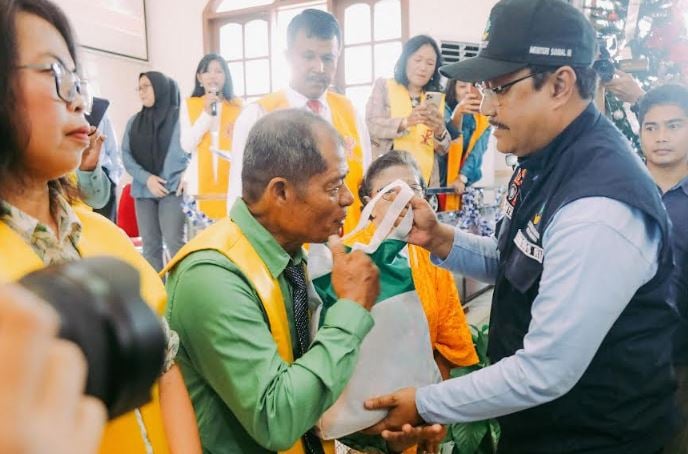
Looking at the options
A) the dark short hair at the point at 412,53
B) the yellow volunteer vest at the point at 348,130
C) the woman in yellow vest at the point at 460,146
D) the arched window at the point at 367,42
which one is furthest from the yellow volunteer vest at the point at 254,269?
the arched window at the point at 367,42

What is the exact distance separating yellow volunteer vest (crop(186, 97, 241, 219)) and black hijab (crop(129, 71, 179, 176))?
0.20 meters

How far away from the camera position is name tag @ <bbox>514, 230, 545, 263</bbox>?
118cm

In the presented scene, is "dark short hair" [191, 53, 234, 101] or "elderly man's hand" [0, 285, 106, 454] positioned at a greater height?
"dark short hair" [191, 53, 234, 101]

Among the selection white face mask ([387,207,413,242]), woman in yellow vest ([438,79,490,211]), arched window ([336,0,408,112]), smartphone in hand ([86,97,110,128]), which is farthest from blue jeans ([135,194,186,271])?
arched window ([336,0,408,112])

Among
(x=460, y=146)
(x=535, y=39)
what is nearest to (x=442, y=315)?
(x=535, y=39)

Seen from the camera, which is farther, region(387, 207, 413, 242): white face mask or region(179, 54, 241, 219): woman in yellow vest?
region(179, 54, 241, 219): woman in yellow vest

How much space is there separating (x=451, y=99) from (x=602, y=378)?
3.08 metres

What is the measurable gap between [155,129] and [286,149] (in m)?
3.14

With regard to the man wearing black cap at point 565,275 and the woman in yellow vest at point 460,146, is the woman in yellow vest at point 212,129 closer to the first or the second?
the woman in yellow vest at point 460,146

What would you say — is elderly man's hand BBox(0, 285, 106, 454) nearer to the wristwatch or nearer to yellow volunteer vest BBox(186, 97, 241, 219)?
the wristwatch

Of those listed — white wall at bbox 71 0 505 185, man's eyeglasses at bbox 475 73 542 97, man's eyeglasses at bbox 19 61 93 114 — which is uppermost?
white wall at bbox 71 0 505 185

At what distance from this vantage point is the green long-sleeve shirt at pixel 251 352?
3.38 ft

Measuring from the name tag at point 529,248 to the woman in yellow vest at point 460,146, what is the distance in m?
1.96

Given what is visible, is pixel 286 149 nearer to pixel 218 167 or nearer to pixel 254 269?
pixel 254 269
